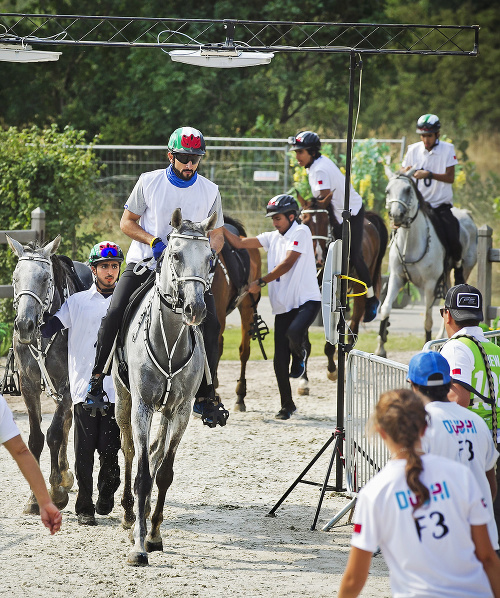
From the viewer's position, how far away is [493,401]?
5262mm

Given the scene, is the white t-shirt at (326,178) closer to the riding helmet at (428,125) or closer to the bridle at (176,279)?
the riding helmet at (428,125)

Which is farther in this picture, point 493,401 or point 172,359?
point 172,359

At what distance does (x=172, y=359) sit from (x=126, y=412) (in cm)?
81

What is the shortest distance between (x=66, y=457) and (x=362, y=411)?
260 centimetres

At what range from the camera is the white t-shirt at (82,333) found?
720cm

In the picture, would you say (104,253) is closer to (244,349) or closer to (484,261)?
(244,349)

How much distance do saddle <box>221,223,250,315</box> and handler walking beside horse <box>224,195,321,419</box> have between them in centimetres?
20

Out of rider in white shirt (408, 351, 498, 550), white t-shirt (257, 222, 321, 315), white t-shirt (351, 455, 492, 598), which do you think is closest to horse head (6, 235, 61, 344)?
white t-shirt (257, 222, 321, 315)

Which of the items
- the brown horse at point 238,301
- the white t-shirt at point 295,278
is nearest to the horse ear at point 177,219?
the brown horse at point 238,301

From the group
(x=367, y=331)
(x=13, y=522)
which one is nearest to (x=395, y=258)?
(x=367, y=331)

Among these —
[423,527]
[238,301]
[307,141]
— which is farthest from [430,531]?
[307,141]

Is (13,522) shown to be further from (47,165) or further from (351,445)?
(47,165)

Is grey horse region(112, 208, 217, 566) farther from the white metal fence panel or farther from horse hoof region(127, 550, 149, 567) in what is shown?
the white metal fence panel

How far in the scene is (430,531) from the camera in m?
3.42
